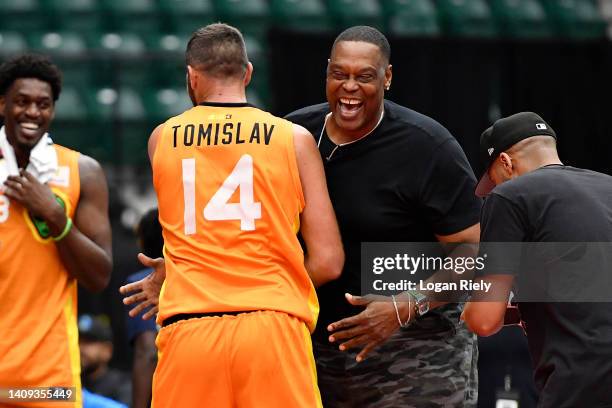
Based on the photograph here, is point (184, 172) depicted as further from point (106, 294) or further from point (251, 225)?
point (106, 294)

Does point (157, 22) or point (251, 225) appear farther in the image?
point (157, 22)

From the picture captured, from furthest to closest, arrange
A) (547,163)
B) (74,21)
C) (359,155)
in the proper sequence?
(74,21), (359,155), (547,163)

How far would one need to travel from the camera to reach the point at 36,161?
16.9ft

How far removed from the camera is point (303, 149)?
4312 mm

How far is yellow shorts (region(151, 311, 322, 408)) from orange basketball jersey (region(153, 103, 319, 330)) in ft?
0.19

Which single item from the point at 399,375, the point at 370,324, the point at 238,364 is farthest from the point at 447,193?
the point at 238,364

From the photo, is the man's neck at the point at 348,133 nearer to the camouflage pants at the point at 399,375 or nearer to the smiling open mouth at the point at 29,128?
the camouflage pants at the point at 399,375

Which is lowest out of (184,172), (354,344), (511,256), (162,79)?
(354,344)

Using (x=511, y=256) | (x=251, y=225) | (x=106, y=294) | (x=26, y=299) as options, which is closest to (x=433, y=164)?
(x=511, y=256)

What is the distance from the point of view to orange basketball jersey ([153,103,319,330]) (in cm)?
417

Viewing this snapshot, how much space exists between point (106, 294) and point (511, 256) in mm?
5770

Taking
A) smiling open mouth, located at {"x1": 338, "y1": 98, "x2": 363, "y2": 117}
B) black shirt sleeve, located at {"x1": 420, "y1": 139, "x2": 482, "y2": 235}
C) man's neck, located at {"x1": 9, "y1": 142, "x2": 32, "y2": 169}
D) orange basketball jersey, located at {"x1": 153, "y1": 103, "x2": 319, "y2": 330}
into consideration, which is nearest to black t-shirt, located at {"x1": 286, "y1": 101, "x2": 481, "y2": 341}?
A: black shirt sleeve, located at {"x1": 420, "y1": 139, "x2": 482, "y2": 235}

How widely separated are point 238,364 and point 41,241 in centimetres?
143

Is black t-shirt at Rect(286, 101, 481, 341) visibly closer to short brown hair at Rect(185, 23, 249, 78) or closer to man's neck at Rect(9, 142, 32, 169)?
short brown hair at Rect(185, 23, 249, 78)
